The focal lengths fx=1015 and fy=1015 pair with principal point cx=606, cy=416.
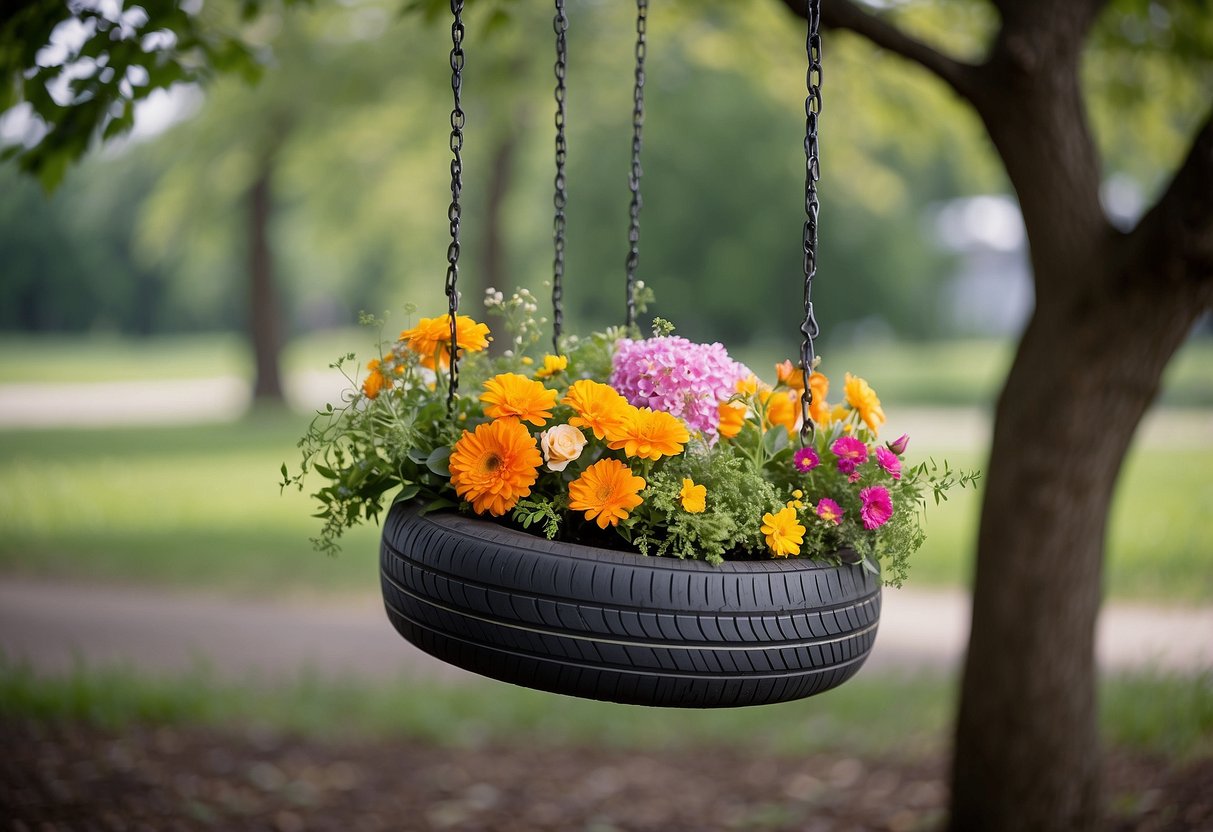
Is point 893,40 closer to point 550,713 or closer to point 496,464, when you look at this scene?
point 496,464

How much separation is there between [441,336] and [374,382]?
180 millimetres

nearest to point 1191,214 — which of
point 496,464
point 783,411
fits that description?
point 783,411

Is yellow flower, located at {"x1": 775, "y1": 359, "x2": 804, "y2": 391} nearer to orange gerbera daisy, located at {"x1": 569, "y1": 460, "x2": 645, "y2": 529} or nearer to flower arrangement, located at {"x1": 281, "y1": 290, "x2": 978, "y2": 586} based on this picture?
flower arrangement, located at {"x1": 281, "y1": 290, "x2": 978, "y2": 586}

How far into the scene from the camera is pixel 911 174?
89.1 ft

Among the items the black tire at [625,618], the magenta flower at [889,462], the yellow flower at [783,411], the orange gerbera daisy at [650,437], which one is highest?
the yellow flower at [783,411]

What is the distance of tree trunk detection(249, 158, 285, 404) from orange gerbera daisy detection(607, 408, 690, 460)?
53.8ft

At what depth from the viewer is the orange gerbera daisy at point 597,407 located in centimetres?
187

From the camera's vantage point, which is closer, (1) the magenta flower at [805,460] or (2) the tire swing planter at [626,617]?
(2) the tire swing planter at [626,617]

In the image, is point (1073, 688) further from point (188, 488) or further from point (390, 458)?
point (188, 488)

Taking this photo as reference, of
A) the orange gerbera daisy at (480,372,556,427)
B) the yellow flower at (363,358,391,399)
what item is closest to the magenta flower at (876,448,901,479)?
the orange gerbera daisy at (480,372,556,427)

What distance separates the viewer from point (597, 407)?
1886 mm

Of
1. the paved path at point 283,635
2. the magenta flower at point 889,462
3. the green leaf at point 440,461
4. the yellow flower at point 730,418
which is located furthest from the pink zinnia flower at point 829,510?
the paved path at point 283,635

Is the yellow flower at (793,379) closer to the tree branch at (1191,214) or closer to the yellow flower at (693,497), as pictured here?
the yellow flower at (693,497)

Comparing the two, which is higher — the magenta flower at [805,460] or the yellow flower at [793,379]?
the yellow flower at [793,379]
